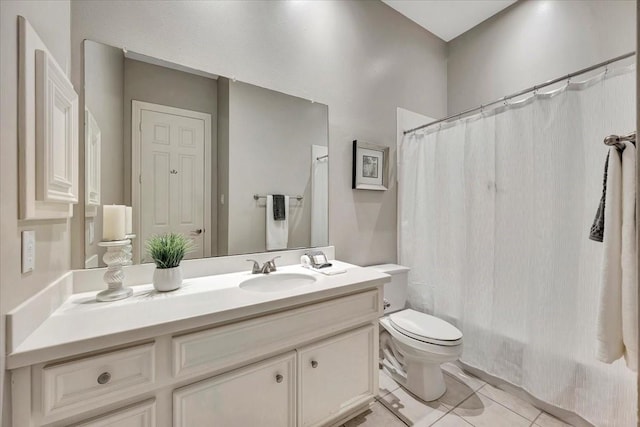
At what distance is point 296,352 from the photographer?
1176 millimetres

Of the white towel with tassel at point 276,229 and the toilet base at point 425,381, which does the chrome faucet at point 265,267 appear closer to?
the white towel with tassel at point 276,229

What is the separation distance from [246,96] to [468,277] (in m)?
1.96

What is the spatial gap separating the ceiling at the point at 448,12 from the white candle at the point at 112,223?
2524 millimetres

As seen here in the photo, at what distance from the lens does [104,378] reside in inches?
31.3

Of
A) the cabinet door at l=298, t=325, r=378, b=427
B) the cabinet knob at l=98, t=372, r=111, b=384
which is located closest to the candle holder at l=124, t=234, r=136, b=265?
the cabinet knob at l=98, t=372, r=111, b=384

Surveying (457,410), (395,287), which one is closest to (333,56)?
(395,287)

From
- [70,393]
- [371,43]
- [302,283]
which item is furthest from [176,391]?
[371,43]

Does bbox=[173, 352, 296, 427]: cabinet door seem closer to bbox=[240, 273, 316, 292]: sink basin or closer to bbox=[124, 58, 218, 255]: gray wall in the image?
bbox=[240, 273, 316, 292]: sink basin

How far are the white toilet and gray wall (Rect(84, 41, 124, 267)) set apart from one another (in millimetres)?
1691

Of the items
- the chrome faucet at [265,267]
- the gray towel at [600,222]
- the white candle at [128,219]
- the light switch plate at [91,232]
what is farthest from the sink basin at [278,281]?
the gray towel at [600,222]

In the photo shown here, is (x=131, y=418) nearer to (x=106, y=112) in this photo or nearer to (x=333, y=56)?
(x=106, y=112)

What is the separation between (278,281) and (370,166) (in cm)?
119

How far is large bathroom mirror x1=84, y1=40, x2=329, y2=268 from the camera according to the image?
123cm

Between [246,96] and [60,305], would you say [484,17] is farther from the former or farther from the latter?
[60,305]
